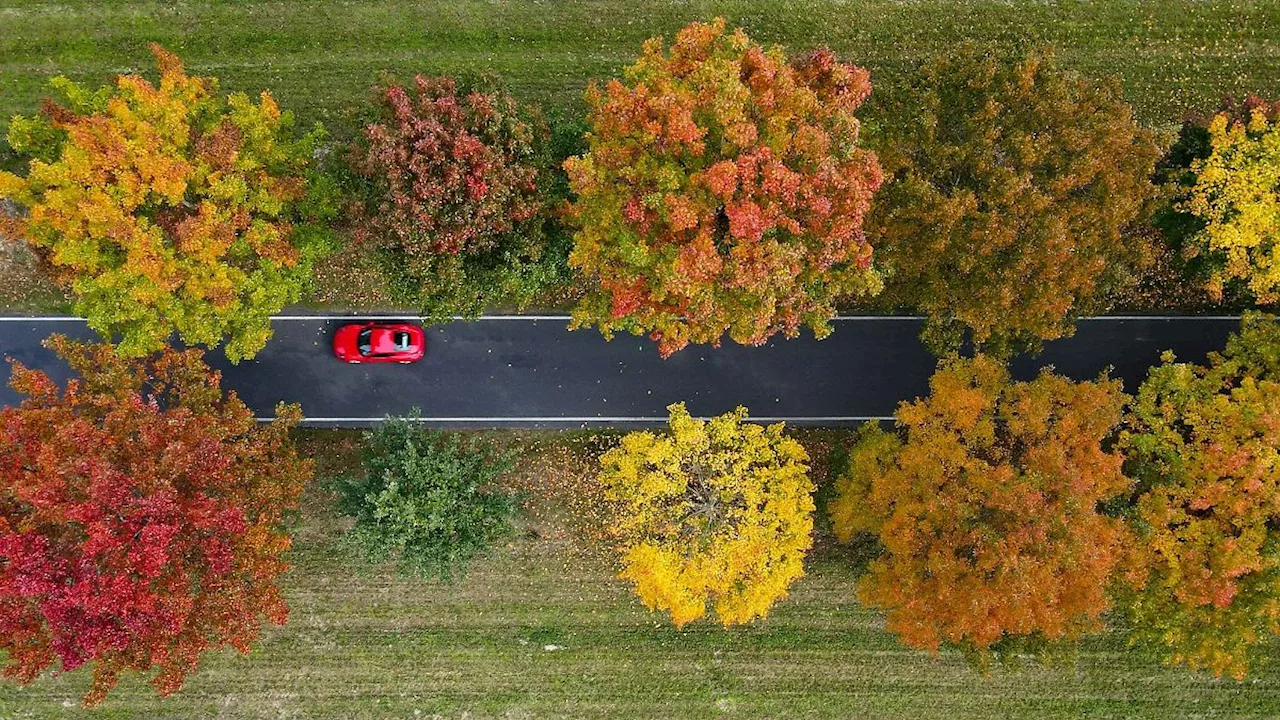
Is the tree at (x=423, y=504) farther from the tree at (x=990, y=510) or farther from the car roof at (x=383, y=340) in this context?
the tree at (x=990, y=510)

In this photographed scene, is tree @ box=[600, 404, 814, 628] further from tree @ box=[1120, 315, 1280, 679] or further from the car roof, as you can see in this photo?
tree @ box=[1120, 315, 1280, 679]

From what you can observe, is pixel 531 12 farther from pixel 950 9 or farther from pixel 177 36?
pixel 950 9

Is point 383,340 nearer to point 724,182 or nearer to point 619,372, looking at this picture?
point 619,372

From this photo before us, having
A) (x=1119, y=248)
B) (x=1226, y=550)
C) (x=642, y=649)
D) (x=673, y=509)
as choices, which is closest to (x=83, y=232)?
(x=673, y=509)

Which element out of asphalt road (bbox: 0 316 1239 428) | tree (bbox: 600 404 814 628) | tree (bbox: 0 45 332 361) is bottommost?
tree (bbox: 600 404 814 628)

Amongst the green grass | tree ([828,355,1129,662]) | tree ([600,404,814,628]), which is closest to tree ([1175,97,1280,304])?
tree ([828,355,1129,662])

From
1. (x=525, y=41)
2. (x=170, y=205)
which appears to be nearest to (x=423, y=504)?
(x=170, y=205)
